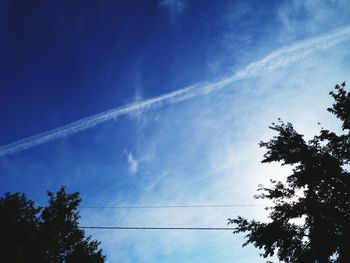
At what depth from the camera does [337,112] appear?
69.4 feet

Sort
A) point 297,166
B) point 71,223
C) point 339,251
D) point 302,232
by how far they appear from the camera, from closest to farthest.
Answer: point 339,251 → point 302,232 → point 297,166 → point 71,223

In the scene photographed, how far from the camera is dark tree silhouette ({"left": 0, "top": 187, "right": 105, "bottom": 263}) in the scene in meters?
21.7

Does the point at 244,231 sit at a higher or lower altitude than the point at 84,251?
lower

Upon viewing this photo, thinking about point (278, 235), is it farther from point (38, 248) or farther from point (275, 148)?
point (38, 248)

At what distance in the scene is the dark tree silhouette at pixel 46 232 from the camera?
21656 mm

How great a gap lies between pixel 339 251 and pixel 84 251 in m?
19.3

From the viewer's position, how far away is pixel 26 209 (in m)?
24.8

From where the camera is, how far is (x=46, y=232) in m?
23.0

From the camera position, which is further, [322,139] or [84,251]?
[84,251]

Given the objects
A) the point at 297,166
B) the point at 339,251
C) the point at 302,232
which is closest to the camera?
the point at 339,251

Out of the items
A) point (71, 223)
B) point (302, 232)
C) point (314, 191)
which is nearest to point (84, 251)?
point (71, 223)

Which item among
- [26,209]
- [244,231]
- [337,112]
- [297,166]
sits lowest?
[244,231]

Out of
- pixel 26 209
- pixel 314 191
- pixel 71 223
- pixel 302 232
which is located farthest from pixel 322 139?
pixel 26 209

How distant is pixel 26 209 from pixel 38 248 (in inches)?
185
